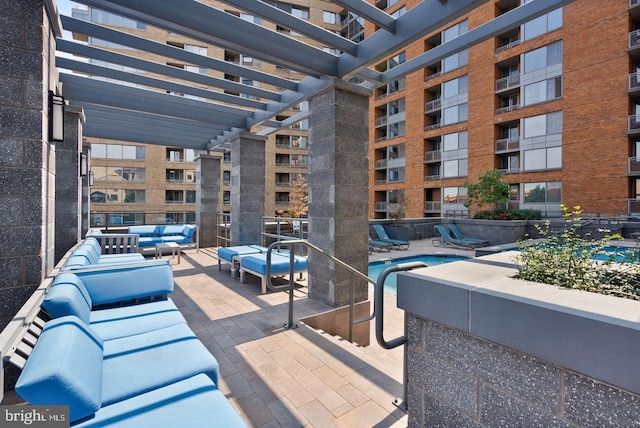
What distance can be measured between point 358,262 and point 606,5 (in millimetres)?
22499

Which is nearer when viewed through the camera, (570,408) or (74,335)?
(570,408)

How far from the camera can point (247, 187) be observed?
8.66 metres

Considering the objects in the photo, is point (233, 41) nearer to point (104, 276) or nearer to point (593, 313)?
point (104, 276)

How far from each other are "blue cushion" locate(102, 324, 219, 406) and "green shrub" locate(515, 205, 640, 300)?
2266 millimetres

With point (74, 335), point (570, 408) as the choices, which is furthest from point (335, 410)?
point (74, 335)

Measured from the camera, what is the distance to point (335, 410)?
2398 mm

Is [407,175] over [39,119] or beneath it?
over

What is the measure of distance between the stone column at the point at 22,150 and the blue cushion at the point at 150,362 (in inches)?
38.8

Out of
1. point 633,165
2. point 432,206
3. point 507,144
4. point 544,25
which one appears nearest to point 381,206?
point 432,206

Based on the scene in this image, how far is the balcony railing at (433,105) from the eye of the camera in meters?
25.0

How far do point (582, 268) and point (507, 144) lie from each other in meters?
22.7

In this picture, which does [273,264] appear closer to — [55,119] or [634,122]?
[55,119]

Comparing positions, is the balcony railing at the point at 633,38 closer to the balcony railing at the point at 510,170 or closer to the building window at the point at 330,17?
the balcony railing at the point at 510,170

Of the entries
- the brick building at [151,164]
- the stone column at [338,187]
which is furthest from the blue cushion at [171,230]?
the brick building at [151,164]
